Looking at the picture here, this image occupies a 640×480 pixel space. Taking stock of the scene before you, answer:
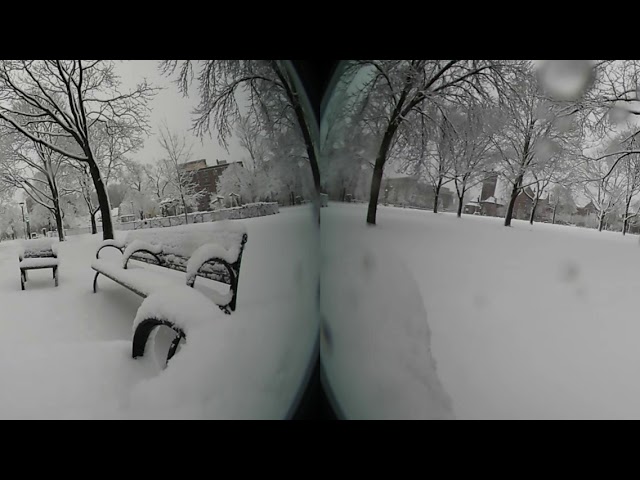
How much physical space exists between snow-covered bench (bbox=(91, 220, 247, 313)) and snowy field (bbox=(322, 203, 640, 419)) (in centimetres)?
57

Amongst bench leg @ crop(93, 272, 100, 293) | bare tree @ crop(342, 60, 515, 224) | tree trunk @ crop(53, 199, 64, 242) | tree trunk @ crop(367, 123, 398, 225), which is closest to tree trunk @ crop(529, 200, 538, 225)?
bare tree @ crop(342, 60, 515, 224)

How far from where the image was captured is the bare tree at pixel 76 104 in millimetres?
1339

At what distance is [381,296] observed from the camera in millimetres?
1686

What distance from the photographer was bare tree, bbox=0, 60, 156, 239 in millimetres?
1339

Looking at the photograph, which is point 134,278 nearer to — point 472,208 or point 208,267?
point 208,267

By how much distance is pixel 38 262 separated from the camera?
4.50 ft

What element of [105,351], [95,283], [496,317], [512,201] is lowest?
[105,351]

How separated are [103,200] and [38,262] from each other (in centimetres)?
31

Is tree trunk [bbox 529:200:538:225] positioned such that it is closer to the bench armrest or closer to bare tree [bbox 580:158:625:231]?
bare tree [bbox 580:158:625:231]

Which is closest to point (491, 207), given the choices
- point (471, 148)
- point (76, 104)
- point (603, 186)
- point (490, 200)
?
point (490, 200)
